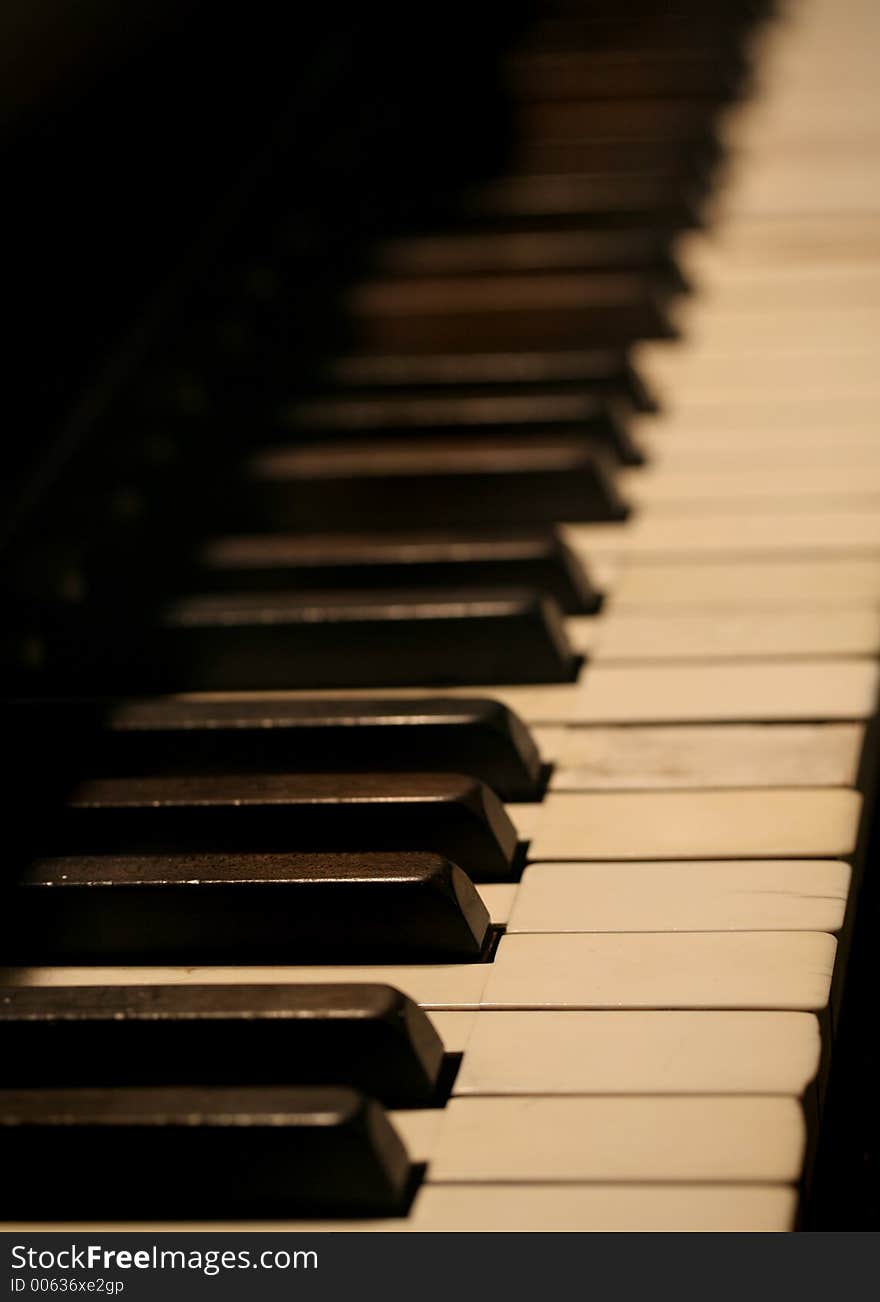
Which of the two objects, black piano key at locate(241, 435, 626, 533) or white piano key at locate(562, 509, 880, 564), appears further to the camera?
black piano key at locate(241, 435, 626, 533)

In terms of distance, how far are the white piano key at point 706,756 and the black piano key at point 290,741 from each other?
0.04 m

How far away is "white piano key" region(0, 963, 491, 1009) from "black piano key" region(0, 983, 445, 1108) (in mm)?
53

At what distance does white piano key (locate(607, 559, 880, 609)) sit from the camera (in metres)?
1.62

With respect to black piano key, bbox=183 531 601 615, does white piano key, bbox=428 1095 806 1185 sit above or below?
below

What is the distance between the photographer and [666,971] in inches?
45.7

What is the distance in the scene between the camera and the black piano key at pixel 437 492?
186 cm

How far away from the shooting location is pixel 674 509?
72.5 inches

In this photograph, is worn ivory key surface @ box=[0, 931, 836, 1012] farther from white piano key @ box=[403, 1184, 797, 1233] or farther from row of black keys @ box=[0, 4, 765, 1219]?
white piano key @ box=[403, 1184, 797, 1233]

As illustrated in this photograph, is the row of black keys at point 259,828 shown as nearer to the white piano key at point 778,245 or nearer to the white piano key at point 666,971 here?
the white piano key at point 666,971

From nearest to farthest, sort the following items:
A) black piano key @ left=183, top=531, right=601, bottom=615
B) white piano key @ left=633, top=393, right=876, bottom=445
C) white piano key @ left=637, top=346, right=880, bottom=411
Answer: black piano key @ left=183, top=531, right=601, bottom=615
white piano key @ left=633, top=393, right=876, bottom=445
white piano key @ left=637, top=346, right=880, bottom=411

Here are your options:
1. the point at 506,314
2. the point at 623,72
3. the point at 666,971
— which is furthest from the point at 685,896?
the point at 623,72

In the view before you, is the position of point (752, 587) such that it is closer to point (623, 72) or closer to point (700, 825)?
point (700, 825)

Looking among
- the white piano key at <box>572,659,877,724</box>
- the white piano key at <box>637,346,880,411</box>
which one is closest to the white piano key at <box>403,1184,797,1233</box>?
the white piano key at <box>572,659,877,724</box>
